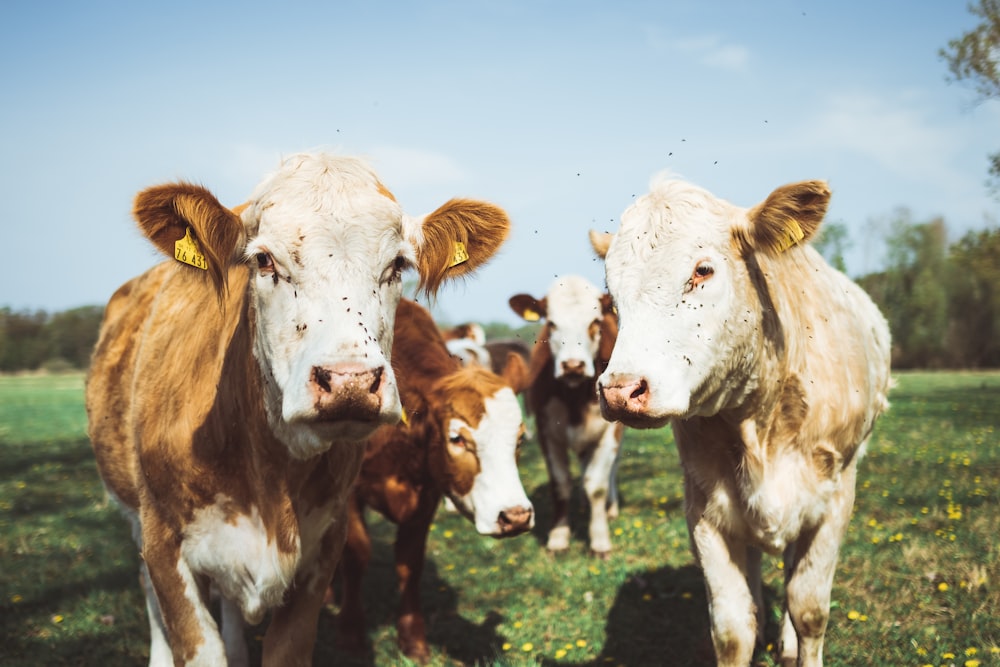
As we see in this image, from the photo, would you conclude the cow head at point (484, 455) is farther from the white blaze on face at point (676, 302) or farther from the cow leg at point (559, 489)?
the cow leg at point (559, 489)

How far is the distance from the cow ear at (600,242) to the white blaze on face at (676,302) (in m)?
0.53

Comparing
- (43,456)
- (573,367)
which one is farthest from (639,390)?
(43,456)

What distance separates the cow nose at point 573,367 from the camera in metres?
7.07

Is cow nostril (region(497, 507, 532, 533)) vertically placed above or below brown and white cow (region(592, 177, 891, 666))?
below

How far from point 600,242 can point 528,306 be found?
413 cm

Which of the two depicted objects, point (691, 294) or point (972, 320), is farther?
point (972, 320)

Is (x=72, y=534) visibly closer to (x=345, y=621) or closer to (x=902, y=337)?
(x=345, y=621)

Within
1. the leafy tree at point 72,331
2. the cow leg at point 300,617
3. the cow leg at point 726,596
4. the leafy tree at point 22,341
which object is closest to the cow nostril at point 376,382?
the cow leg at point 300,617

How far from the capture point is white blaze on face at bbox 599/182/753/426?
117 inches

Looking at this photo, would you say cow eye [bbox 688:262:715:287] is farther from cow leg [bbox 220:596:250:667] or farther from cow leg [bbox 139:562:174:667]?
cow leg [bbox 139:562:174:667]

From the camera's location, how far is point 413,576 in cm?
516

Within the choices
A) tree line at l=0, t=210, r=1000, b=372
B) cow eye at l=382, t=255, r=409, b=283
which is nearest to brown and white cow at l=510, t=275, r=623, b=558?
cow eye at l=382, t=255, r=409, b=283

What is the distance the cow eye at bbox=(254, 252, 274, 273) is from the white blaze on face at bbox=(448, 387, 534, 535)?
2.43 meters

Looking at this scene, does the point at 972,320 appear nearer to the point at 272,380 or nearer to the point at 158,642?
the point at 158,642
